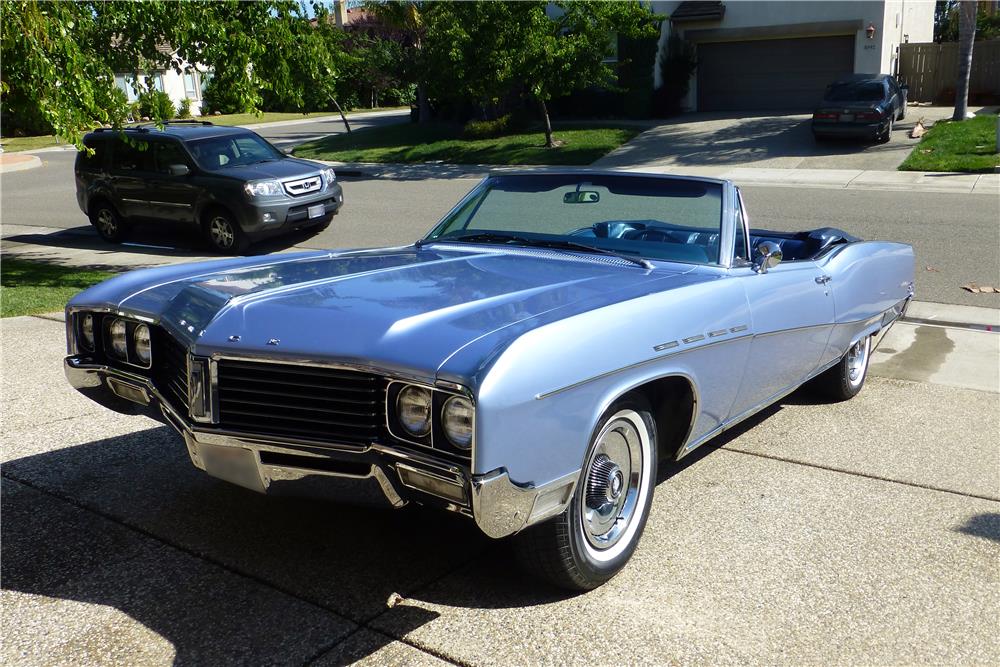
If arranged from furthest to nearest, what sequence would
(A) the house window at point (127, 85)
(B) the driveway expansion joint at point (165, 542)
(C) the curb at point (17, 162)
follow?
(C) the curb at point (17, 162) < (A) the house window at point (127, 85) < (B) the driveway expansion joint at point (165, 542)

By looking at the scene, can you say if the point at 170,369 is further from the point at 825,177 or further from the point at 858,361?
the point at 825,177

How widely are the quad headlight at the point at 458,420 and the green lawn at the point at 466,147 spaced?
20.4m

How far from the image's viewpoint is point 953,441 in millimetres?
5340

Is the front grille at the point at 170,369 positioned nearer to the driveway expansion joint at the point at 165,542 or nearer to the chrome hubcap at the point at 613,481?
the driveway expansion joint at the point at 165,542

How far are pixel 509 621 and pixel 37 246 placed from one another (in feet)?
42.6

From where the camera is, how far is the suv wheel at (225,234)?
13.0m

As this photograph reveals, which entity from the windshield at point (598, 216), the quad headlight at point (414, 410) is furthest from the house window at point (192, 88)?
the quad headlight at point (414, 410)

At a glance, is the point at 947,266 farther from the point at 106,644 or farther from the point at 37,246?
the point at 37,246

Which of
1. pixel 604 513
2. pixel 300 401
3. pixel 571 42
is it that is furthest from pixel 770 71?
pixel 300 401

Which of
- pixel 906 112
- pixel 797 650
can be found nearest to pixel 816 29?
pixel 906 112

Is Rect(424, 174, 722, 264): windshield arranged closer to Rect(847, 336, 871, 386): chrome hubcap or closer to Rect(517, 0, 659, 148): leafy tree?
Rect(847, 336, 871, 386): chrome hubcap

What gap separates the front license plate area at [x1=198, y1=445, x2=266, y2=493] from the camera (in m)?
3.44

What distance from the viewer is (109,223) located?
14.4 metres

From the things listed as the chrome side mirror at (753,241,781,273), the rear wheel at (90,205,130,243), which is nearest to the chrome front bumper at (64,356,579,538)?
the chrome side mirror at (753,241,781,273)
